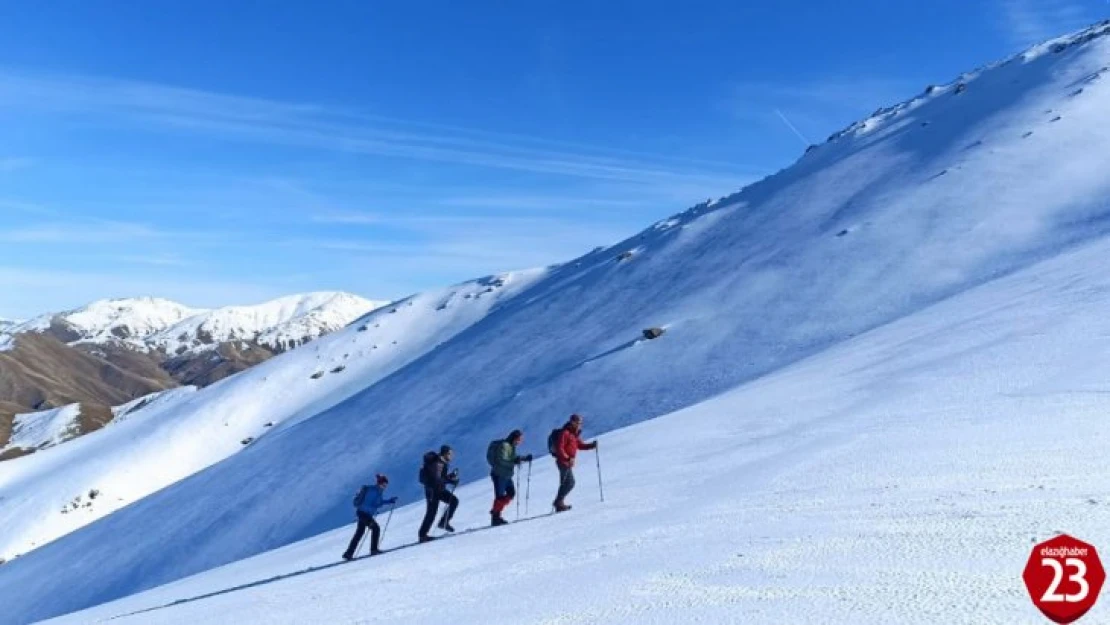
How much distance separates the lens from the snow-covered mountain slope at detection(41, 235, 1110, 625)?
7.91m

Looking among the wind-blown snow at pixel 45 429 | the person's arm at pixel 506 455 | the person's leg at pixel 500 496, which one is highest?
the wind-blown snow at pixel 45 429

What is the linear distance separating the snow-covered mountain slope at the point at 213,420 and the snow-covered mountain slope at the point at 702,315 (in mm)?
15112

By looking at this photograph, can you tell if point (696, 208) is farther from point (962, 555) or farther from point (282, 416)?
point (962, 555)

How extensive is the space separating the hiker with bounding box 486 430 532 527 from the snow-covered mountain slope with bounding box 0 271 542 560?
5048 centimetres

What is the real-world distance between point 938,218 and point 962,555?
36264 mm

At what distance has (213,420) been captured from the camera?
76938mm

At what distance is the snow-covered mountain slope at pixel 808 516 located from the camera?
7906 mm

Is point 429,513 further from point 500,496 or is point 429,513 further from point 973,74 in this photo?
point 973,74

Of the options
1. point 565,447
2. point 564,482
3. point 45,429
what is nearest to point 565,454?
point 565,447

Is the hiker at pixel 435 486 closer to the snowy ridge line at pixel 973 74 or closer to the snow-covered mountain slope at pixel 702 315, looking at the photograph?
the snow-covered mountain slope at pixel 702 315

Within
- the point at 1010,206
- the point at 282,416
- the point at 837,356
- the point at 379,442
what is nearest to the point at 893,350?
the point at 837,356

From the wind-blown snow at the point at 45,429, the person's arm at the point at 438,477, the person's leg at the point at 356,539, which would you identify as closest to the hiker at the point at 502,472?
the person's arm at the point at 438,477

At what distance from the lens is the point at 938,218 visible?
40.6 metres

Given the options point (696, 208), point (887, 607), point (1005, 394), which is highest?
point (696, 208)
